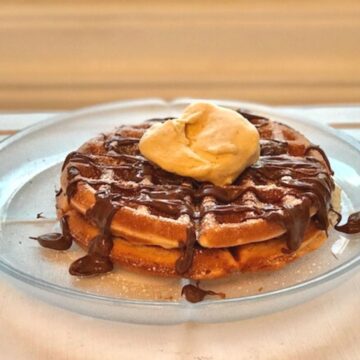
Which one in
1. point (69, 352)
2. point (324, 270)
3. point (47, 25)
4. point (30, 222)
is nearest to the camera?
point (69, 352)

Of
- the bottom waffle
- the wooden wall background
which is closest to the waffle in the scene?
the bottom waffle

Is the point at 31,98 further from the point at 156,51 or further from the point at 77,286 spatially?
the point at 77,286

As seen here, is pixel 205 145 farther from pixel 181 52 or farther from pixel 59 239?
pixel 181 52

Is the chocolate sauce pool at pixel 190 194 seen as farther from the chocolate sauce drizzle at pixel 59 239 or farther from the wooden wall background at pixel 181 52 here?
the wooden wall background at pixel 181 52

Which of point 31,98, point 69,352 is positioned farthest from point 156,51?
point 69,352

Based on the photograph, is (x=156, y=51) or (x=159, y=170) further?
(x=156, y=51)

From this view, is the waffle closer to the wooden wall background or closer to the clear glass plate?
the clear glass plate

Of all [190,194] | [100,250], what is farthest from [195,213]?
[100,250]
